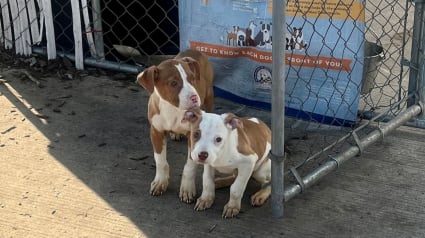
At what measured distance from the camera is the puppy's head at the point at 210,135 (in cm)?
266

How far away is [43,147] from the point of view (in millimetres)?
3557

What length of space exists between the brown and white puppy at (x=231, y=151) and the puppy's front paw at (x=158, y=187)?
0.66ft

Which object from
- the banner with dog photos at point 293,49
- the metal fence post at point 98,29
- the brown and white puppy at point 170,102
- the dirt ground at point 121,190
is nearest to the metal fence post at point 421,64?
the dirt ground at point 121,190

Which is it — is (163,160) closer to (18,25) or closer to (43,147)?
(43,147)

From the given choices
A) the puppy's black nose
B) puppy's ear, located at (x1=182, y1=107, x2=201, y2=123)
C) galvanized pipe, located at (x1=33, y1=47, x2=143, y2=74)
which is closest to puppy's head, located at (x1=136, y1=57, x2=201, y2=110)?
puppy's ear, located at (x1=182, y1=107, x2=201, y2=123)

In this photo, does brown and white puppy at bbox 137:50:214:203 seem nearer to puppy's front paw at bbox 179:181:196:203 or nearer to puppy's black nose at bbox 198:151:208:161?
puppy's front paw at bbox 179:181:196:203

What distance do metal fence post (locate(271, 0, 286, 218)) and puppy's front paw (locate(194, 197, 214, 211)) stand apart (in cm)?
29

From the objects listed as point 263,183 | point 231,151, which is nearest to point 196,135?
point 231,151

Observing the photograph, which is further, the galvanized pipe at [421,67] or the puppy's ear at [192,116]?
the galvanized pipe at [421,67]

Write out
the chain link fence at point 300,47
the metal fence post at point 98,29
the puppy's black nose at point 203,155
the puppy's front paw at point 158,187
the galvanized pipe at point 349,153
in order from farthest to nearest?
the metal fence post at point 98,29 → the chain link fence at point 300,47 → the puppy's front paw at point 158,187 → the galvanized pipe at point 349,153 → the puppy's black nose at point 203,155

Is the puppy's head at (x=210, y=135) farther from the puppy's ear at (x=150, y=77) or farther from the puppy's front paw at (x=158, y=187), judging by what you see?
the puppy's front paw at (x=158, y=187)

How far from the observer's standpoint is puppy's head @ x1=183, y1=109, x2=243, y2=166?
8.73ft

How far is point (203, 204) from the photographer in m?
2.97

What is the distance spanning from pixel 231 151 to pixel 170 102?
0.36 m
